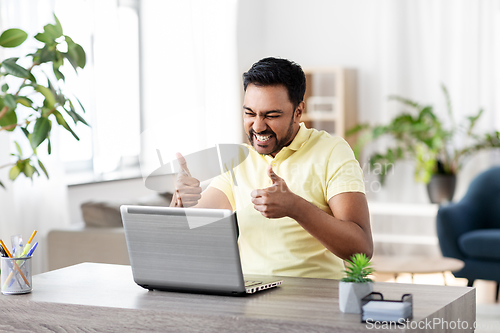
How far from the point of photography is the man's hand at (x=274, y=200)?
148 centimetres

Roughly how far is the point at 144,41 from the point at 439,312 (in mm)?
3589

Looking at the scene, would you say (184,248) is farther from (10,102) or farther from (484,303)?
(484,303)

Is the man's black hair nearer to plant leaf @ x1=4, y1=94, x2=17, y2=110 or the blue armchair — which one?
plant leaf @ x1=4, y1=94, x2=17, y2=110

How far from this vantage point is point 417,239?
528 centimetres

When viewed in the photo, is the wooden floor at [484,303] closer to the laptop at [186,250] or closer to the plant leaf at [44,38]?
the laptop at [186,250]

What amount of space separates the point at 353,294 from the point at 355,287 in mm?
15

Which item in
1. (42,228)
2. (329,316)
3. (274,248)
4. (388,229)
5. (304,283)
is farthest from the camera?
(388,229)

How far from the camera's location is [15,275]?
1.56 meters

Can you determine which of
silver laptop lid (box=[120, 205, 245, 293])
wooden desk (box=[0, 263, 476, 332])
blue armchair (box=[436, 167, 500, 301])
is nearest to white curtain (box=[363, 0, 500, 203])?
blue armchair (box=[436, 167, 500, 301])

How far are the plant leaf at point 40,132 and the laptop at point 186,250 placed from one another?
0.76 meters

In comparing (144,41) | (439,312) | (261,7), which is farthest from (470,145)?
(439,312)

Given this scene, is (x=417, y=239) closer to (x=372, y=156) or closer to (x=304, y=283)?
(x=372, y=156)

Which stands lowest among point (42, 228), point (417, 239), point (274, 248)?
point (417, 239)

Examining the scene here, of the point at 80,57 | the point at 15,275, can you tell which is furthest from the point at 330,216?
the point at 80,57
